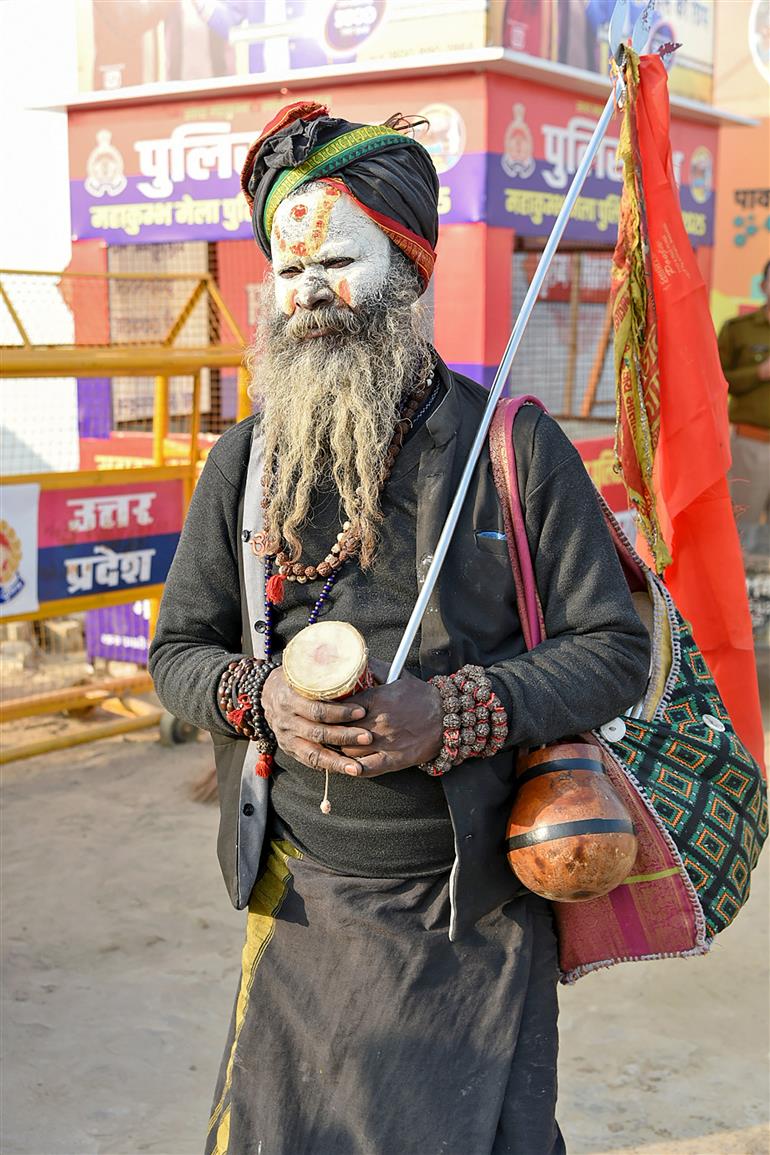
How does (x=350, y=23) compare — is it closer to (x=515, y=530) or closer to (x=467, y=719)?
(x=515, y=530)

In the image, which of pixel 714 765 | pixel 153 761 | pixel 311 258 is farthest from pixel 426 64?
pixel 714 765

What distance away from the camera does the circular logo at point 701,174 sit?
25.7 ft

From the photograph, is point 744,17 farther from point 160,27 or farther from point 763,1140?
point 763,1140

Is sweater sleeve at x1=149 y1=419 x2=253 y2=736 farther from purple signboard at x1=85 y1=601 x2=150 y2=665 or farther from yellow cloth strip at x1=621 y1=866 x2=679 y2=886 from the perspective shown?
purple signboard at x1=85 y1=601 x2=150 y2=665

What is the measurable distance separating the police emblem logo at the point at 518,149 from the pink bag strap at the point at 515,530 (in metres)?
4.62

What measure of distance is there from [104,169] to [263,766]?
241 inches

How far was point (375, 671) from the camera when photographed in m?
1.76

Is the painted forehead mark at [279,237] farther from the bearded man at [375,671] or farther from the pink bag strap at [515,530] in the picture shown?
the pink bag strap at [515,530]

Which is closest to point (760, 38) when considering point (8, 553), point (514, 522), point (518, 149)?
point (518, 149)

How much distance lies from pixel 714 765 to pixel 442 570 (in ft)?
1.81

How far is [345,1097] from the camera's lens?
1.93m

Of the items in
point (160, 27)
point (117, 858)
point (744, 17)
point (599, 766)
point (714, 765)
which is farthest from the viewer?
point (744, 17)

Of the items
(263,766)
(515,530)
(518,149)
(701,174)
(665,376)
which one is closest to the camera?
(515,530)

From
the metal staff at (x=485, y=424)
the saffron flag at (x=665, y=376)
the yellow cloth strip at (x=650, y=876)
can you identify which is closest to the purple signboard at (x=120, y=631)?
the saffron flag at (x=665, y=376)
